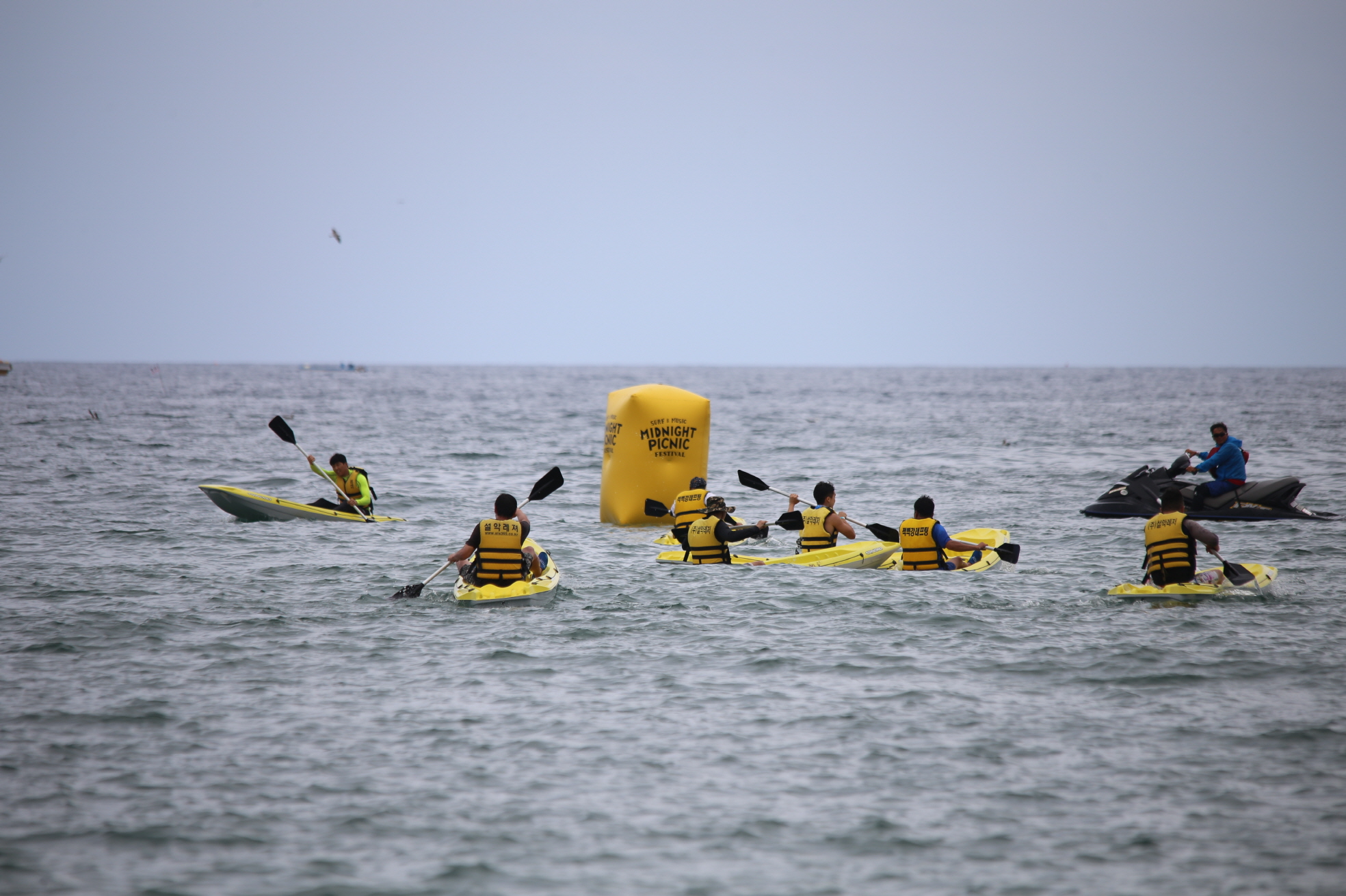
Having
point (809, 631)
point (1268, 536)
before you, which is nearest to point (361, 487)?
point (809, 631)

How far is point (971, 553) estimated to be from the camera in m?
14.3

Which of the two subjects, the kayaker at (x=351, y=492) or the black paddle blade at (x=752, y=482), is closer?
the black paddle blade at (x=752, y=482)

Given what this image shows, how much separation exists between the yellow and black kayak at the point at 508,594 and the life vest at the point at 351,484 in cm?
674

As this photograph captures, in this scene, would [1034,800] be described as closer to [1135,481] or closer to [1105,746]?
[1105,746]

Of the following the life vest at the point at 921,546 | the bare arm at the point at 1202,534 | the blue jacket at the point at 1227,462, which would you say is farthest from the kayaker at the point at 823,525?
the blue jacket at the point at 1227,462

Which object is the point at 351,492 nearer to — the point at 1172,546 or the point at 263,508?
the point at 263,508

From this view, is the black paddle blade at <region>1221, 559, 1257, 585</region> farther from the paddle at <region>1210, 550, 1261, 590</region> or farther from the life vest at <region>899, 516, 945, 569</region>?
the life vest at <region>899, 516, 945, 569</region>

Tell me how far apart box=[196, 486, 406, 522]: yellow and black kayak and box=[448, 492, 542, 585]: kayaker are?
701 cm

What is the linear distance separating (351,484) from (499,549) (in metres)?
7.65

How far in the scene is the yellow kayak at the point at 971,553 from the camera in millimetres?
13805

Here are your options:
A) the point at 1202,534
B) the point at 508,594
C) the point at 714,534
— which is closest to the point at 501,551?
the point at 508,594

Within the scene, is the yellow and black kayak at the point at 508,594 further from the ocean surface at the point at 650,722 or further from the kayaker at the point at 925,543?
the kayaker at the point at 925,543

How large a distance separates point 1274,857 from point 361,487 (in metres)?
15.4

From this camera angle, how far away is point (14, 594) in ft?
40.4
